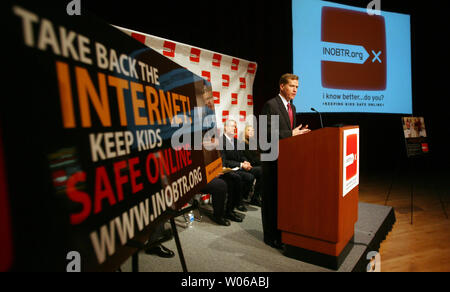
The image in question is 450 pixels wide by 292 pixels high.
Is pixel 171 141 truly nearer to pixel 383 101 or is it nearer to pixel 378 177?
pixel 383 101

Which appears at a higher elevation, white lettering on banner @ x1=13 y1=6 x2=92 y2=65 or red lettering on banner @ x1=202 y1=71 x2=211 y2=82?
red lettering on banner @ x1=202 y1=71 x2=211 y2=82

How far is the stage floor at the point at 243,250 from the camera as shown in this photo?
173cm

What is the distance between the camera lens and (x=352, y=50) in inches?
138

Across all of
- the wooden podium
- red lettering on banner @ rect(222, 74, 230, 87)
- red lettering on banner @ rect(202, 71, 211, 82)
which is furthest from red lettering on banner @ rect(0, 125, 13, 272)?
red lettering on banner @ rect(222, 74, 230, 87)

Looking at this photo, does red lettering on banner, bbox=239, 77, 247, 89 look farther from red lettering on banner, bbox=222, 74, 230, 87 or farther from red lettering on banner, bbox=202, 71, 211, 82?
red lettering on banner, bbox=202, 71, 211, 82

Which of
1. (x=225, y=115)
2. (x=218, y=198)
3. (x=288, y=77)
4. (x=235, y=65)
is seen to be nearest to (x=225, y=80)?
(x=235, y=65)

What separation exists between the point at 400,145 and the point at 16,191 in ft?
19.9

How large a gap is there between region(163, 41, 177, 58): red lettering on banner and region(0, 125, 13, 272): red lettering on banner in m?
2.43

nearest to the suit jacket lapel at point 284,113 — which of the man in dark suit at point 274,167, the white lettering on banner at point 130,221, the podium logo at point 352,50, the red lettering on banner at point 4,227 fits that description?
the man in dark suit at point 274,167

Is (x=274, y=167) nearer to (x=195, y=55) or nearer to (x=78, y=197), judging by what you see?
(x=78, y=197)

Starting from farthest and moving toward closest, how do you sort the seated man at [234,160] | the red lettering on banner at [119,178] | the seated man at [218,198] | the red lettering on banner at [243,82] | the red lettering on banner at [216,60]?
the red lettering on banner at [243,82] → the red lettering on banner at [216,60] → the seated man at [234,160] → the seated man at [218,198] → the red lettering on banner at [119,178]

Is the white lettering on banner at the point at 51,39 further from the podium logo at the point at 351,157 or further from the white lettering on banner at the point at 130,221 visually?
the podium logo at the point at 351,157

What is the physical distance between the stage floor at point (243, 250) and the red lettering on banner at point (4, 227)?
1423 mm

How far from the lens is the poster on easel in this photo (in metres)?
2.96
